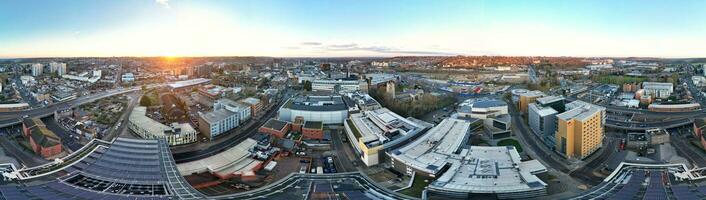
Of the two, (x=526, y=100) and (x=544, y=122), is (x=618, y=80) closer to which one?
(x=526, y=100)

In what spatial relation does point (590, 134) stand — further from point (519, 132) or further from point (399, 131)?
point (399, 131)

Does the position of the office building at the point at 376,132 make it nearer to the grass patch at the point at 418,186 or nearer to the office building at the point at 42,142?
the grass patch at the point at 418,186

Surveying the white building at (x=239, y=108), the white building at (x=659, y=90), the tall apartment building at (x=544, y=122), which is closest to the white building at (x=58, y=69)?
the white building at (x=239, y=108)

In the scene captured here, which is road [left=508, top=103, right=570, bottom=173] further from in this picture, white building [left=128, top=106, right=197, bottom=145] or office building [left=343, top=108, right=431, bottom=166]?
white building [left=128, top=106, right=197, bottom=145]

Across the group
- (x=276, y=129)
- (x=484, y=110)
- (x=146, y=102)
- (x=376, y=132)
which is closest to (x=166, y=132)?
(x=276, y=129)

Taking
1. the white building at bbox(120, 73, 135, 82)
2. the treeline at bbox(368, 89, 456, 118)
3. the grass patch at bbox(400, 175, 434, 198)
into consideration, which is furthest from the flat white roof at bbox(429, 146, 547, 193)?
the white building at bbox(120, 73, 135, 82)

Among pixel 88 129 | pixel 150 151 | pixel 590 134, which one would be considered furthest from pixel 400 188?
pixel 88 129
